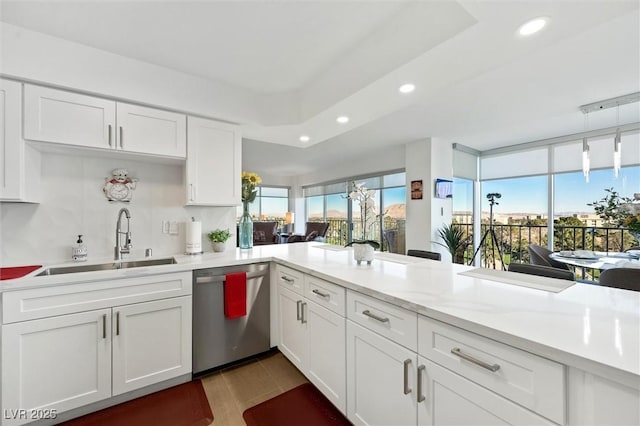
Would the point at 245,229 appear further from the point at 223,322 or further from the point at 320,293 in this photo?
the point at 320,293

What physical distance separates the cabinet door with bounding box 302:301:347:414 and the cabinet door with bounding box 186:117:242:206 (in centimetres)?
137

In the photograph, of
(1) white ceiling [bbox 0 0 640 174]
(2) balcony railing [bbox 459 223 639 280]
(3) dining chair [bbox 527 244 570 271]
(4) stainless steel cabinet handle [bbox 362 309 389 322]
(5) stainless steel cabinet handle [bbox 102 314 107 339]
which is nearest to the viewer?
(4) stainless steel cabinet handle [bbox 362 309 389 322]

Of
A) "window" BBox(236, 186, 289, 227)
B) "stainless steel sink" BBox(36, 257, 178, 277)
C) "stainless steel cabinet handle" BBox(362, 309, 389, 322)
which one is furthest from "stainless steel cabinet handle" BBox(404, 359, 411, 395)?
"window" BBox(236, 186, 289, 227)

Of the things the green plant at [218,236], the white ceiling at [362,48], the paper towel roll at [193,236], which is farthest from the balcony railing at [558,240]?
the paper towel roll at [193,236]

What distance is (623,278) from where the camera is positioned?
71.6 inches

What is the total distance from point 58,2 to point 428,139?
4.42 metres

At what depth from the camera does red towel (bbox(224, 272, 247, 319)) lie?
2082mm

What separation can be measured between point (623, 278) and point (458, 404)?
185cm

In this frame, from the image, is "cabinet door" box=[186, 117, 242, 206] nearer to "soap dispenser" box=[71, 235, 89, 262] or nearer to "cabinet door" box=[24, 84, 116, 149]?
"cabinet door" box=[24, 84, 116, 149]

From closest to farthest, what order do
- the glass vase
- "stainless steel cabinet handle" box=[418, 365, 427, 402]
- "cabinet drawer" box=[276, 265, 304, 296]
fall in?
"stainless steel cabinet handle" box=[418, 365, 427, 402] < "cabinet drawer" box=[276, 265, 304, 296] < the glass vase

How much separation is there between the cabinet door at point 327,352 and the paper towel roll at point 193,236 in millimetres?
1258

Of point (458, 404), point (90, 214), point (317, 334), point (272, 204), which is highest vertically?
point (272, 204)

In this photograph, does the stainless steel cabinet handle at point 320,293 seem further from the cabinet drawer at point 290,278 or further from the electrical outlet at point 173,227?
the electrical outlet at point 173,227

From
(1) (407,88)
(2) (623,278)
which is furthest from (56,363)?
(2) (623,278)
